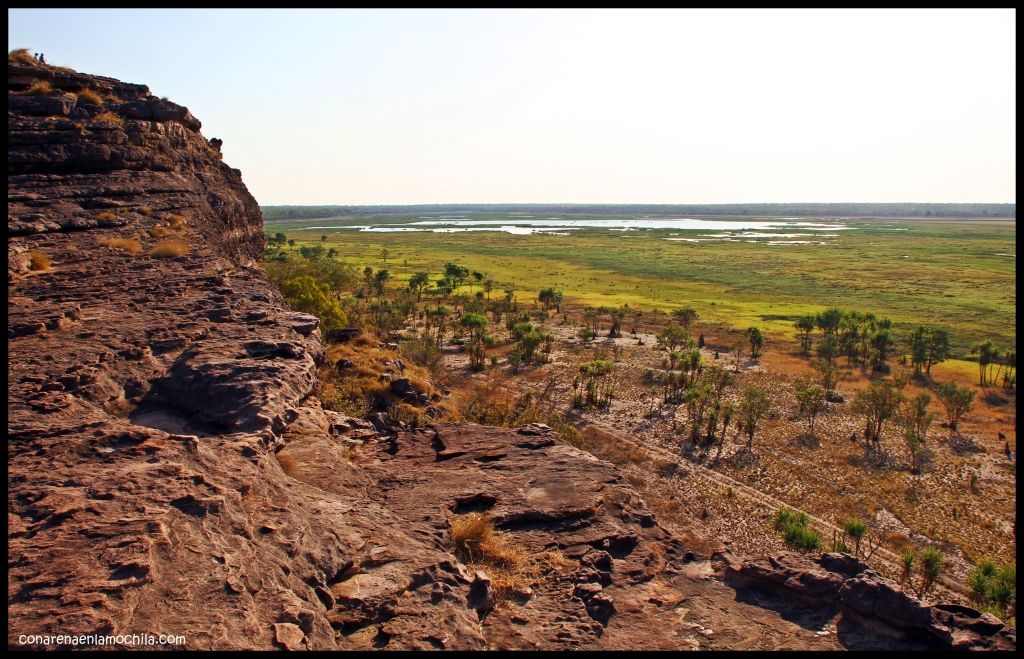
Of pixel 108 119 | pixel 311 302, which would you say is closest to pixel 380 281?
pixel 311 302

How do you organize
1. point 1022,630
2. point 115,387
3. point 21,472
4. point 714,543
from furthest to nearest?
point 714,543, point 115,387, point 21,472, point 1022,630

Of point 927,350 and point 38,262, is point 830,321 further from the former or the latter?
point 38,262

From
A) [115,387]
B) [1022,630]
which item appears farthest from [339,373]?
[1022,630]

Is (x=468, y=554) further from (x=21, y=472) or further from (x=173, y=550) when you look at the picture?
(x=21, y=472)

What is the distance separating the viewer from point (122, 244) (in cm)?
1980

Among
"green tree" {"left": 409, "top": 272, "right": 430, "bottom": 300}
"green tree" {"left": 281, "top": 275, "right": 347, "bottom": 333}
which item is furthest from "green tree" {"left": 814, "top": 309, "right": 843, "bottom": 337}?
"green tree" {"left": 409, "top": 272, "right": 430, "bottom": 300}

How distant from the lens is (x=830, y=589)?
11.8m

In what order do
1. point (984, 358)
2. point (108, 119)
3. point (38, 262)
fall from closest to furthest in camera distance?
point (38, 262) < point (108, 119) < point (984, 358)

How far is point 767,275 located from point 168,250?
121710mm

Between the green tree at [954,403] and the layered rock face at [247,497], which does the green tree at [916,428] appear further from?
the layered rock face at [247,497]

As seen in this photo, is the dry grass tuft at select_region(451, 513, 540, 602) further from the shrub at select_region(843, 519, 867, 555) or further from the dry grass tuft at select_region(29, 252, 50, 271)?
the shrub at select_region(843, 519, 867, 555)

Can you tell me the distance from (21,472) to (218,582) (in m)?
3.99

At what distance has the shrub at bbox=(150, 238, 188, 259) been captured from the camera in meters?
20.6

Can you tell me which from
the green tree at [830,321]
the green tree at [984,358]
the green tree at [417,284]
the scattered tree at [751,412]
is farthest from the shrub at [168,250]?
the green tree at [417,284]
